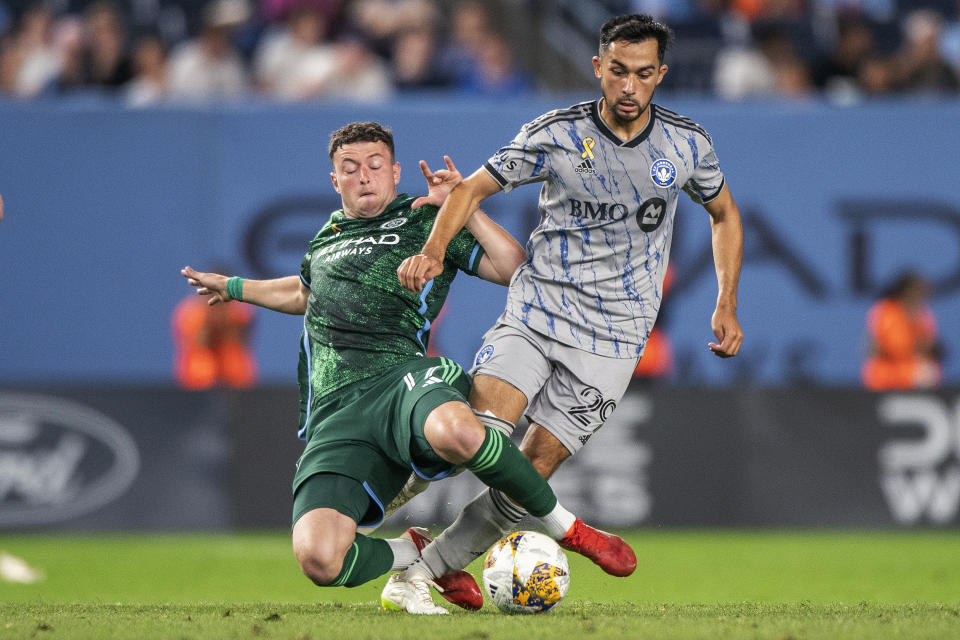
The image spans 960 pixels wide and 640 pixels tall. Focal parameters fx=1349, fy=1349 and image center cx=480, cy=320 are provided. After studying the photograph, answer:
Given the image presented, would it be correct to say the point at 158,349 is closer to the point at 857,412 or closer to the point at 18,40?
the point at 18,40

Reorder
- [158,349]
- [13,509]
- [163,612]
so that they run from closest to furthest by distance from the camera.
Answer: [163,612] → [13,509] → [158,349]

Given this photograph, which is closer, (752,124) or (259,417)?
(259,417)

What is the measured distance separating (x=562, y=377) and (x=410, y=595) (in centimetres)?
118

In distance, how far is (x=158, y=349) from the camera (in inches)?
514

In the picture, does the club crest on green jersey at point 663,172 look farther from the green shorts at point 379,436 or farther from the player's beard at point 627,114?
the green shorts at point 379,436

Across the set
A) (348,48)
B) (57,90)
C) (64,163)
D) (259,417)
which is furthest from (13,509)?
(348,48)

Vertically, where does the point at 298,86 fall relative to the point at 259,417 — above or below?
above

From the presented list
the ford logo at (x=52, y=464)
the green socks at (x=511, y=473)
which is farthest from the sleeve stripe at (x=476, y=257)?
the ford logo at (x=52, y=464)

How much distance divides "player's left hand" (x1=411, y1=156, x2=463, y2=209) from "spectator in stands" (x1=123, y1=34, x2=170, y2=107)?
769 cm

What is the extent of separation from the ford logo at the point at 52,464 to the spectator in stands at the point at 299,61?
4141mm

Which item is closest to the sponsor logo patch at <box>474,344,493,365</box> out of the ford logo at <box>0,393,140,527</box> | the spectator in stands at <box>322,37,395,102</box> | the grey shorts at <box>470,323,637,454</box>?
the grey shorts at <box>470,323,637,454</box>

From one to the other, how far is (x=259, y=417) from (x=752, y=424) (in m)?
4.01

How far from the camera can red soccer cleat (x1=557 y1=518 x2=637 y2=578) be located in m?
5.58

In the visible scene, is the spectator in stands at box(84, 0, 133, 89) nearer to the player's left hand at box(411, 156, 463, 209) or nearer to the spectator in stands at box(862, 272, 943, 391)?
the spectator in stands at box(862, 272, 943, 391)
